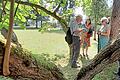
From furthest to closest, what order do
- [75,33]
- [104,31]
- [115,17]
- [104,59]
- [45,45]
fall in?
[45,45] < [104,31] < [115,17] < [75,33] < [104,59]

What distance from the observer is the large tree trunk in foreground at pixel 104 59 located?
12.6 ft

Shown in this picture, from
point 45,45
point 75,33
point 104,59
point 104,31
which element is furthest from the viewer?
point 45,45

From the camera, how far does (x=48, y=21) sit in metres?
10.8

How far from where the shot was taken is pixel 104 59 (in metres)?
3.95

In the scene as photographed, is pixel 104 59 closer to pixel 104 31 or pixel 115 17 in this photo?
pixel 115 17

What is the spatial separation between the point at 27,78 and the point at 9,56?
0.45m

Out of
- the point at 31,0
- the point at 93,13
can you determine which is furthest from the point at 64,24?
the point at 93,13

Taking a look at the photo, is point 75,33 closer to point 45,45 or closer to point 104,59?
point 104,59

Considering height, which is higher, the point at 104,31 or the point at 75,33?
the point at 75,33

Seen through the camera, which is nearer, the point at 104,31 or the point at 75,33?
the point at 75,33

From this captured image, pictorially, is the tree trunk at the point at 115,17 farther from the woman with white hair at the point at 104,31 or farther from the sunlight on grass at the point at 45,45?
the sunlight on grass at the point at 45,45

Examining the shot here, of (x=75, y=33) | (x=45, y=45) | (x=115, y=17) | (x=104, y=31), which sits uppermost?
(x=115, y=17)

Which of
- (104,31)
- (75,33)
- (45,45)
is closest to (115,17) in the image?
(104,31)

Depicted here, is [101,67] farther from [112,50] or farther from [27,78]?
[27,78]
